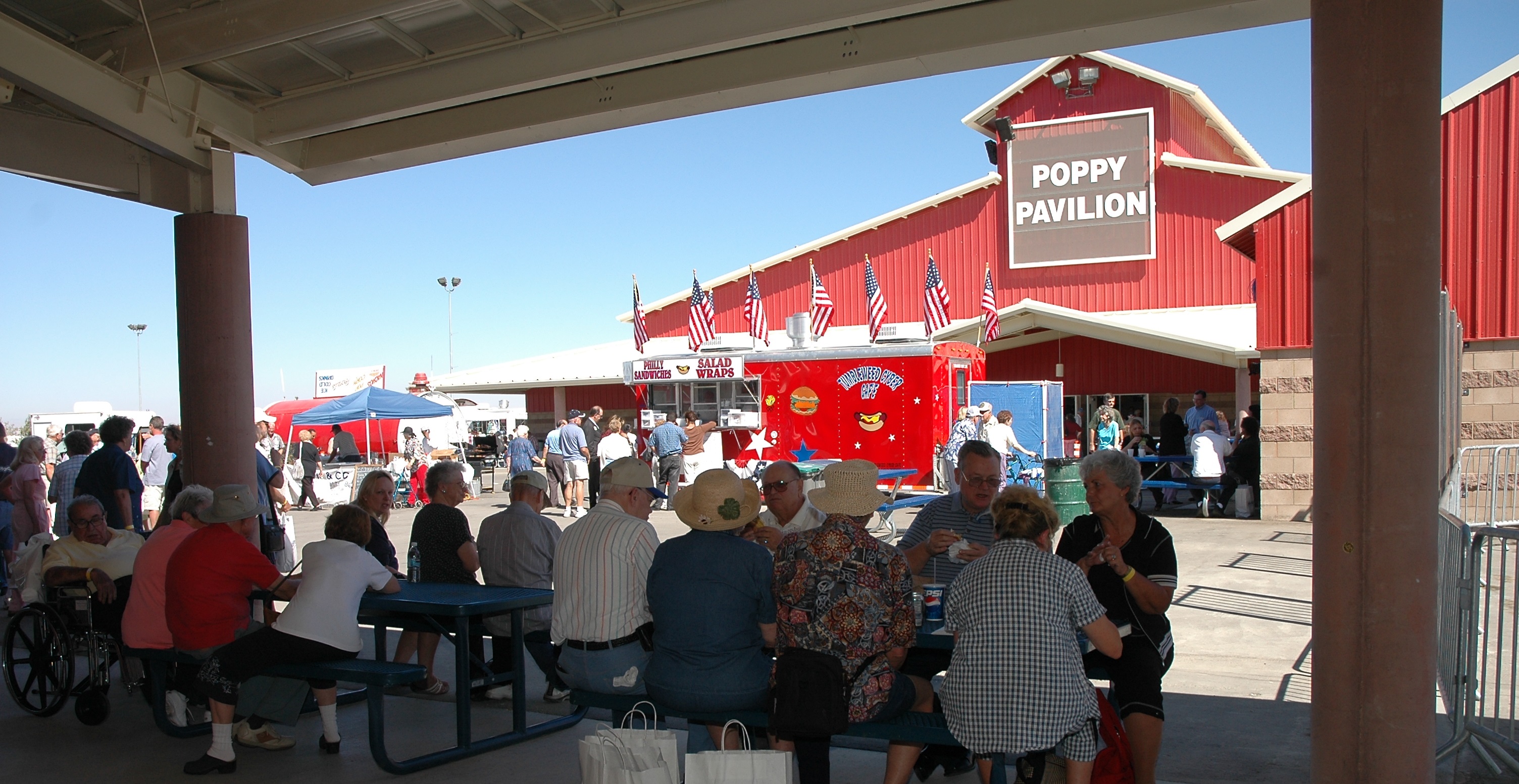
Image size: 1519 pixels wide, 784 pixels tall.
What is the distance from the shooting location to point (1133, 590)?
4207mm

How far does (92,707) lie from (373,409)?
558 inches

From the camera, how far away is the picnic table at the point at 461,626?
17.3 ft

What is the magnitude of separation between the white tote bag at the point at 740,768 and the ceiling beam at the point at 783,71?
4.12 m

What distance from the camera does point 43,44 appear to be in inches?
Result: 254

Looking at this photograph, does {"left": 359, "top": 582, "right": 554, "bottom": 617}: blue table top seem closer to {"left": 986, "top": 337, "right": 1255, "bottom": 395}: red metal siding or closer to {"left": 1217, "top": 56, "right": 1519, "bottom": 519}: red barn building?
{"left": 1217, "top": 56, "right": 1519, "bottom": 519}: red barn building

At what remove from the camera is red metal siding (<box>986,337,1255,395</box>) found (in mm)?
22516

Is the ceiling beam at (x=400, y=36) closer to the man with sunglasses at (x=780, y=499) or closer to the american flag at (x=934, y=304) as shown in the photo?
the man with sunglasses at (x=780, y=499)

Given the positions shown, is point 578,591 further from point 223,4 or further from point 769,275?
point 769,275

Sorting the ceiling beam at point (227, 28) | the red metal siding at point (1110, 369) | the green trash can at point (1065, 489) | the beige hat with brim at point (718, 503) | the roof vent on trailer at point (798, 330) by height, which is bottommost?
the green trash can at point (1065, 489)

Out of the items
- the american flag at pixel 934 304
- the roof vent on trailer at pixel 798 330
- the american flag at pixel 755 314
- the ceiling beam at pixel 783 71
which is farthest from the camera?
the american flag at pixel 755 314

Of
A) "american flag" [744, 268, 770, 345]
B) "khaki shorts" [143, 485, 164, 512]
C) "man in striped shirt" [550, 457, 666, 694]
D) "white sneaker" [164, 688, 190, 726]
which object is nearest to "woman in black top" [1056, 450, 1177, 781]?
"man in striped shirt" [550, 457, 666, 694]

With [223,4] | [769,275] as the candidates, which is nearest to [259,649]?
[223,4]

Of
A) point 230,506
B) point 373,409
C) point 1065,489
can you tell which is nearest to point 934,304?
point 1065,489

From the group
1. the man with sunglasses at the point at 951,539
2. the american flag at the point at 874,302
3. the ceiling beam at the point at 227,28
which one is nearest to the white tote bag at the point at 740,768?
the man with sunglasses at the point at 951,539
